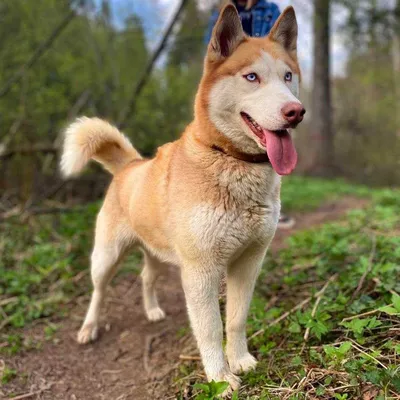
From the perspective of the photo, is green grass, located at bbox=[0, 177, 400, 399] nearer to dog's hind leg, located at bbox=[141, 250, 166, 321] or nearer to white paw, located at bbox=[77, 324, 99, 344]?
white paw, located at bbox=[77, 324, 99, 344]

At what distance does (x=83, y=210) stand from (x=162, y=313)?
2871 mm

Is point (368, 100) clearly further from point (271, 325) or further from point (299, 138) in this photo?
point (271, 325)

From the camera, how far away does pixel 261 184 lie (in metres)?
2.15

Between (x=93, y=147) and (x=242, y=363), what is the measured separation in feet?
6.00

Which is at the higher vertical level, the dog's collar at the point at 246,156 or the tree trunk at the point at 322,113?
the dog's collar at the point at 246,156

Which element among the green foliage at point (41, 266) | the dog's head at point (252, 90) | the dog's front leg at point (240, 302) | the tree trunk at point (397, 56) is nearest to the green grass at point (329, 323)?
the dog's front leg at point (240, 302)

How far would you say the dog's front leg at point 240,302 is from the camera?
2.34 metres

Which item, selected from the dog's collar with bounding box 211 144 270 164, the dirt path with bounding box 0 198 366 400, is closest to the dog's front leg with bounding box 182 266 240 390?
the dirt path with bounding box 0 198 366 400

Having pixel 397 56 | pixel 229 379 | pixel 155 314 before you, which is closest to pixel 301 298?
pixel 229 379

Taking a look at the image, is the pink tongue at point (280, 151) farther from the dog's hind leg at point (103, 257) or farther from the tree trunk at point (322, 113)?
the tree trunk at point (322, 113)

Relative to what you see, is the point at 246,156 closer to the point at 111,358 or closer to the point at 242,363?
the point at 242,363

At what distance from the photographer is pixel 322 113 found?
36.4 feet

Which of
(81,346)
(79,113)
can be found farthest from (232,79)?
(79,113)

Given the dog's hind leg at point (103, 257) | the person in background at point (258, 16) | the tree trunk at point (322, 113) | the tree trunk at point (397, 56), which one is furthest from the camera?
the tree trunk at point (322, 113)
